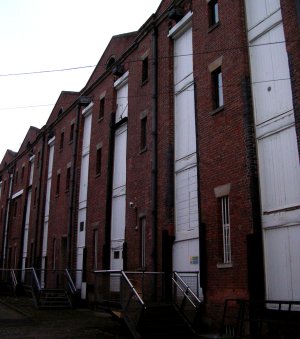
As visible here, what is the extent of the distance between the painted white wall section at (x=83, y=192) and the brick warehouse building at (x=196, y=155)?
11 cm

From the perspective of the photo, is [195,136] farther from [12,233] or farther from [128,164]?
[12,233]

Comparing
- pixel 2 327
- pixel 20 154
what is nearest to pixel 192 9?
pixel 2 327

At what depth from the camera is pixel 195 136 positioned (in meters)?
14.8

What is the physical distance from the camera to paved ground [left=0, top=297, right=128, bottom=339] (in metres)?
12.7

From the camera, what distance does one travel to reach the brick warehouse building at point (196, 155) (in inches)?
441

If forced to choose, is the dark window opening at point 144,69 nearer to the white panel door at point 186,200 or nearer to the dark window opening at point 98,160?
the dark window opening at point 98,160

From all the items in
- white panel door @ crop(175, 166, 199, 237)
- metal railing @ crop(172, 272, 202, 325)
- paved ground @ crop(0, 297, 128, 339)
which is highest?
white panel door @ crop(175, 166, 199, 237)

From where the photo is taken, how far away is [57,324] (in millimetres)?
14977

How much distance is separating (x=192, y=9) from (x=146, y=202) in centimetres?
728

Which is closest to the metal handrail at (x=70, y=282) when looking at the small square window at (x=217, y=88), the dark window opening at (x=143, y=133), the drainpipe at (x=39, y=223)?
the drainpipe at (x=39, y=223)

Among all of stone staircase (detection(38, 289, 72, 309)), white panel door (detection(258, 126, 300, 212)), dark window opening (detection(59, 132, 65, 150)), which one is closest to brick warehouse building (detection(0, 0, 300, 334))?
white panel door (detection(258, 126, 300, 212))

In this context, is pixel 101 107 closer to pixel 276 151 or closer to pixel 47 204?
pixel 47 204

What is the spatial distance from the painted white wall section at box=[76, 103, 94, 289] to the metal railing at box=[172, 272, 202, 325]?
9.37 meters

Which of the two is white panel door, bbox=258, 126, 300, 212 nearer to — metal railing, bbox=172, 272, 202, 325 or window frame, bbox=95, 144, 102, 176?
metal railing, bbox=172, 272, 202, 325
